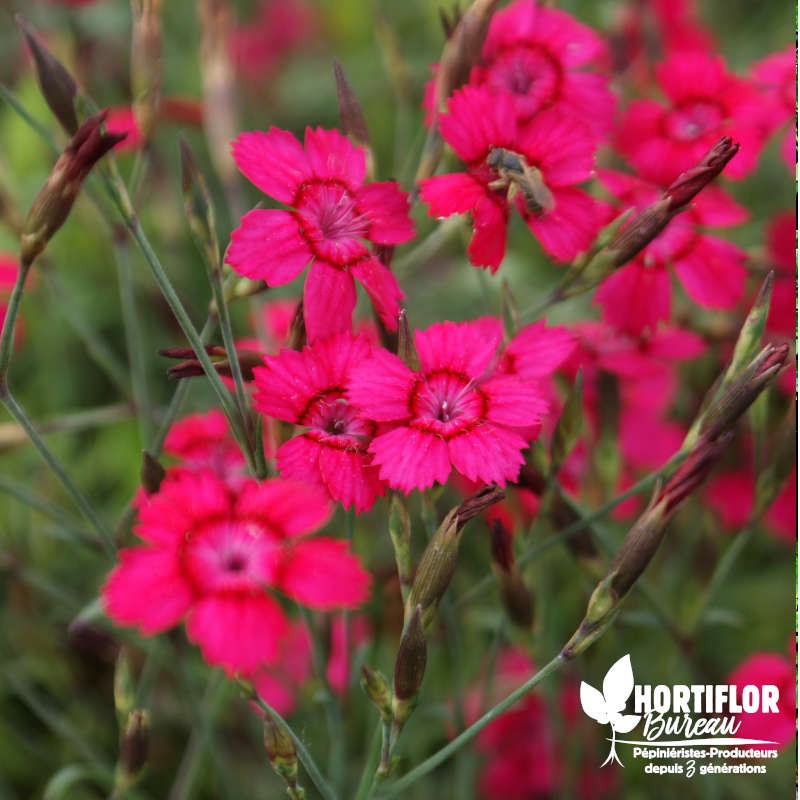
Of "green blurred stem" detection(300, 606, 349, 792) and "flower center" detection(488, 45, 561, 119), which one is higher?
"flower center" detection(488, 45, 561, 119)

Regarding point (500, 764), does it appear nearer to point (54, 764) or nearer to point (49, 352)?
point (54, 764)

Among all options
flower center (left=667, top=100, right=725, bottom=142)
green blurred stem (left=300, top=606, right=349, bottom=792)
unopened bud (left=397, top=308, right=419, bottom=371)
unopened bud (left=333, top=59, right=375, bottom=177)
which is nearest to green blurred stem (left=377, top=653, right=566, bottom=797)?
green blurred stem (left=300, top=606, right=349, bottom=792)

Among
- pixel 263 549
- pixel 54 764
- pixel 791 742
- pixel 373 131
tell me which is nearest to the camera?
pixel 263 549

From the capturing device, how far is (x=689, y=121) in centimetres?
101

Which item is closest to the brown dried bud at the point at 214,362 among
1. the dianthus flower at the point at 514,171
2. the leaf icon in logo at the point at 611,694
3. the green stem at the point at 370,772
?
the dianthus flower at the point at 514,171

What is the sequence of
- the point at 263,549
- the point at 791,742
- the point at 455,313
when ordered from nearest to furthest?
the point at 263,549
the point at 791,742
the point at 455,313

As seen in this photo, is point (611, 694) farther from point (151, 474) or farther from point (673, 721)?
point (151, 474)

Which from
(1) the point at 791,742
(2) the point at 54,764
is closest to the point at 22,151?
(2) the point at 54,764

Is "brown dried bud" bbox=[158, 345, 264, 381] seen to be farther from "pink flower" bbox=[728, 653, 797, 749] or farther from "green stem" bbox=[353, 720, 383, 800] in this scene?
"pink flower" bbox=[728, 653, 797, 749]

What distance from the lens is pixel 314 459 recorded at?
69 centimetres

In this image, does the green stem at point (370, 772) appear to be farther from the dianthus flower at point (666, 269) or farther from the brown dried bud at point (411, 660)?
the dianthus flower at point (666, 269)

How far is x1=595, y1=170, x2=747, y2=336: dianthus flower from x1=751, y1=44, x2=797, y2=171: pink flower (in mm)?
116

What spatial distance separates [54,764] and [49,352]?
622 mm

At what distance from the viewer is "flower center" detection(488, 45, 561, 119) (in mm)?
899
